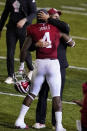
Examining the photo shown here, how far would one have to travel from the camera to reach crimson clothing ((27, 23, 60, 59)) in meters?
10.1

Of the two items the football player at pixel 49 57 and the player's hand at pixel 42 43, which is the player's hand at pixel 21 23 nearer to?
the football player at pixel 49 57

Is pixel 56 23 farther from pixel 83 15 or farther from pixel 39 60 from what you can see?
pixel 83 15

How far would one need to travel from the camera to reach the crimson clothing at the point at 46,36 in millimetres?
10094

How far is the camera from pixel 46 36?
1011cm

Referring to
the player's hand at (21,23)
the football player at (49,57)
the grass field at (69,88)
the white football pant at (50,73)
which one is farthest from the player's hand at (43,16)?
the player's hand at (21,23)

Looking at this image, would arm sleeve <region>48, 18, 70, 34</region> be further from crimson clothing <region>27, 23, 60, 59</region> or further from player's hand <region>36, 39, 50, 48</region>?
player's hand <region>36, 39, 50, 48</region>

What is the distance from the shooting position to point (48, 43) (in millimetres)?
10102

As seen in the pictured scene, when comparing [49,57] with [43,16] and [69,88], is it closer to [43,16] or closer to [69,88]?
[43,16]

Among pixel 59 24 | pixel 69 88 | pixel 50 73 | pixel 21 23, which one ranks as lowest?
pixel 69 88

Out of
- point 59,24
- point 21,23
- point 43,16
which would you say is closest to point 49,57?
point 59,24

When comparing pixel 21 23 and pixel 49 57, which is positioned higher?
pixel 49 57

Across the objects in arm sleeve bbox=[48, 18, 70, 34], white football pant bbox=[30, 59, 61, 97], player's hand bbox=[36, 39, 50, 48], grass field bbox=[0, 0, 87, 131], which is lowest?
grass field bbox=[0, 0, 87, 131]

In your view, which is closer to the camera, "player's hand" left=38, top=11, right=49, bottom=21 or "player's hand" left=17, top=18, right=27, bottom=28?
"player's hand" left=38, top=11, right=49, bottom=21

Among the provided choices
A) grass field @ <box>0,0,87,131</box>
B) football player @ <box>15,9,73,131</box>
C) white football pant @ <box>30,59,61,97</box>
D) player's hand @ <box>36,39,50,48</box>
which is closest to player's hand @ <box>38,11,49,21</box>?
football player @ <box>15,9,73,131</box>
